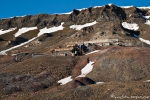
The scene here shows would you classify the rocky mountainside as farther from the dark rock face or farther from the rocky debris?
the dark rock face

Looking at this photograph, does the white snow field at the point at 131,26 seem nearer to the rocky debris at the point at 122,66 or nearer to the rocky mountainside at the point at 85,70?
the rocky mountainside at the point at 85,70

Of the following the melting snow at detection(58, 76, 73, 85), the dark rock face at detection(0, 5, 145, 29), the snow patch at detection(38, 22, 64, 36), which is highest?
the dark rock face at detection(0, 5, 145, 29)

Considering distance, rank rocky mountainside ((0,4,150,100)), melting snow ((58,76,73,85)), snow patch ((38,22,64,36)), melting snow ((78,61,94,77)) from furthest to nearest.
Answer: snow patch ((38,22,64,36))
melting snow ((78,61,94,77))
melting snow ((58,76,73,85))
rocky mountainside ((0,4,150,100))

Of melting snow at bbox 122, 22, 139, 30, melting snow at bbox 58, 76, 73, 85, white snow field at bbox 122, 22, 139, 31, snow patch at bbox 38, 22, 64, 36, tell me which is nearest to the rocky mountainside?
→ melting snow at bbox 58, 76, 73, 85

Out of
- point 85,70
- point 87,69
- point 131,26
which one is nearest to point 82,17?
point 131,26

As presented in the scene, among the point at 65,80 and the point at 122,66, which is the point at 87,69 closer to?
the point at 65,80

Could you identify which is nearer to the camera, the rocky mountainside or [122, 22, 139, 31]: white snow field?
the rocky mountainside

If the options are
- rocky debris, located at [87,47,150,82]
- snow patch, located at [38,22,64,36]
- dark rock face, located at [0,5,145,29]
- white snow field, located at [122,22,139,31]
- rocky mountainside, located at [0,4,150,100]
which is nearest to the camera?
rocky mountainside, located at [0,4,150,100]

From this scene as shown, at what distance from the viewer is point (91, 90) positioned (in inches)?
1594

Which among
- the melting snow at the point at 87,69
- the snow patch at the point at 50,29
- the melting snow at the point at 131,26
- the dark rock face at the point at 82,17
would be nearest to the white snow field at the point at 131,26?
the melting snow at the point at 131,26

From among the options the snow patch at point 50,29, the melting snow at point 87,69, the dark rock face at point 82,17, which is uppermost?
the dark rock face at point 82,17

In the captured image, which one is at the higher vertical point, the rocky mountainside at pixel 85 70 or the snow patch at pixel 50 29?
the snow patch at pixel 50 29

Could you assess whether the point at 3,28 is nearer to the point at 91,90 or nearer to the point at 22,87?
the point at 22,87

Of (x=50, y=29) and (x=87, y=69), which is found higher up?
(x=50, y=29)
